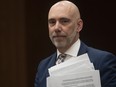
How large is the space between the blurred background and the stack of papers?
1.71m

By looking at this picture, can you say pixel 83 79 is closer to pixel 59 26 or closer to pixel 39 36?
pixel 59 26

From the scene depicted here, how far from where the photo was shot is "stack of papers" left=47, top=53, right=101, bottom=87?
5.46 ft

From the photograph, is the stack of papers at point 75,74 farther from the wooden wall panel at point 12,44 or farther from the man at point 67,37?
the wooden wall panel at point 12,44

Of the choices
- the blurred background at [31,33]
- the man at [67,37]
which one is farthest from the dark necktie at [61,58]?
the blurred background at [31,33]

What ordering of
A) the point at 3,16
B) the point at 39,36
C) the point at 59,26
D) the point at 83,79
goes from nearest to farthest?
1. the point at 83,79
2. the point at 59,26
3. the point at 3,16
4. the point at 39,36

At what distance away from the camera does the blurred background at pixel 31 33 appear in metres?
3.45

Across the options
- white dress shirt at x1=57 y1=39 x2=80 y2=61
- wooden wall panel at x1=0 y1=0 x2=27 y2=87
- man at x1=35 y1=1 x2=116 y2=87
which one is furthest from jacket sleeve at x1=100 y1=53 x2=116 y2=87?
wooden wall panel at x1=0 y1=0 x2=27 y2=87

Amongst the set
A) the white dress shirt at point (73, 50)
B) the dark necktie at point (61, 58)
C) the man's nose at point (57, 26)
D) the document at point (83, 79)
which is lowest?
the document at point (83, 79)

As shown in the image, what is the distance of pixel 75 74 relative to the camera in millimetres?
1679

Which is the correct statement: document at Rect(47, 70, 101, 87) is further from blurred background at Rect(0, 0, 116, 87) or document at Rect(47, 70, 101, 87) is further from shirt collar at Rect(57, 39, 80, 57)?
blurred background at Rect(0, 0, 116, 87)

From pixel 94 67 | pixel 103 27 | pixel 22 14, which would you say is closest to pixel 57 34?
pixel 94 67

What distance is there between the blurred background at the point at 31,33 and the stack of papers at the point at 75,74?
171 cm

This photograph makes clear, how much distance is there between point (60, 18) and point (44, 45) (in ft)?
6.27

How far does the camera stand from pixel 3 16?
3445 millimetres
